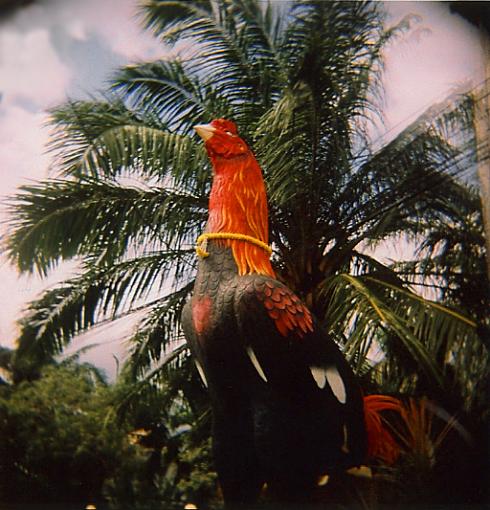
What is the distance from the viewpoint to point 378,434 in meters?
3.05

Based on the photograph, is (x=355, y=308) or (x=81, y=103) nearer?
(x=355, y=308)

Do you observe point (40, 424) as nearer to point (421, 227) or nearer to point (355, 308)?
point (355, 308)

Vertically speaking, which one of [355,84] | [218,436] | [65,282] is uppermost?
[355,84]

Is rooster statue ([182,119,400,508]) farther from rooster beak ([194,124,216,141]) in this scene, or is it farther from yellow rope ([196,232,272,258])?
rooster beak ([194,124,216,141])

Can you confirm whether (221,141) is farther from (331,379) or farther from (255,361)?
(331,379)

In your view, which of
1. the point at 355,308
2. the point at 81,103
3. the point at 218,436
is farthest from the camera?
the point at 81,103

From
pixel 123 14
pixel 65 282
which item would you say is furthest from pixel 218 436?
pixel 123 14

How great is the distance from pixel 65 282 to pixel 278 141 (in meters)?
1.25

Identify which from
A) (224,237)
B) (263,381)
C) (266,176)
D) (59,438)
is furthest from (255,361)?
(59,438)

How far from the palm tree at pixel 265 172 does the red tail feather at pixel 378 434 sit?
17.3 inches

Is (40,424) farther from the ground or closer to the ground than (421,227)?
closer to the ground

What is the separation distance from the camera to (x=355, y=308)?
10.7ft

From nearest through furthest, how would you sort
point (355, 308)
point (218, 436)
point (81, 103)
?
point (218, 436) → point (355, 308) → point (81, 103)

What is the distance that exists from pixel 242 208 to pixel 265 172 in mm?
383
